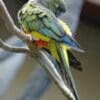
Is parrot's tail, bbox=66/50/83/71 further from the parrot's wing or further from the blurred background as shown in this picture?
the blurred background

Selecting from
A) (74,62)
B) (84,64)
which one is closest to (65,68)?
(74,62)

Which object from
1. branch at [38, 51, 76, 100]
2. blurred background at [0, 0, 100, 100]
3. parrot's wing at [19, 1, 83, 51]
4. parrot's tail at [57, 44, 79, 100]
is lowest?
blurred background at [0, 0, 100, 100]

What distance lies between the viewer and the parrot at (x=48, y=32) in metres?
0.36

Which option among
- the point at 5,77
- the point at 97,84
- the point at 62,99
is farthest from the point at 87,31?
the point at 5,77

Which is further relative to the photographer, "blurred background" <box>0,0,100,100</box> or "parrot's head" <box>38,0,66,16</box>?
"blurred background" <box>0,0,100,100</box>

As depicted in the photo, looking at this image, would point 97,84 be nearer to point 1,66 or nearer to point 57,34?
point 1,66

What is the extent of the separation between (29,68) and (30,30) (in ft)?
3.31

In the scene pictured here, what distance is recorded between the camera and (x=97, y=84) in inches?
54.0

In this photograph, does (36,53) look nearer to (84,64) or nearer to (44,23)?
(44,23)

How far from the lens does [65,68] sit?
13.9 inches

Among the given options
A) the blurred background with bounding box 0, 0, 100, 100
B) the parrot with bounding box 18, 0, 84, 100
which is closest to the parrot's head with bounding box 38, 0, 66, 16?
the parrot with bounding box 18, 0, 84, 100

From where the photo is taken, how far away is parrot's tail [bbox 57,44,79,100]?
1.13 ft

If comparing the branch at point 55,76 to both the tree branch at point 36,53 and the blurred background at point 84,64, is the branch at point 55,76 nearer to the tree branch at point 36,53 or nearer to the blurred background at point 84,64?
the tree branch at point 36,53

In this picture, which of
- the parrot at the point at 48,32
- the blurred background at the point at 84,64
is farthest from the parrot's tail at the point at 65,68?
the blurred background at the point at 84,64
